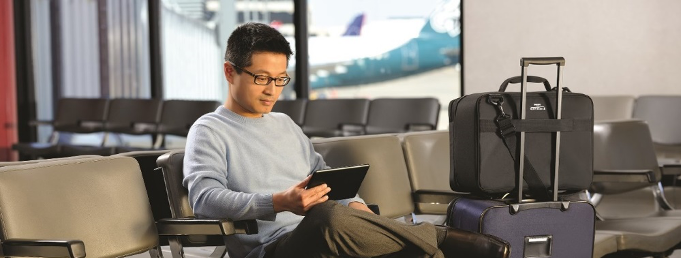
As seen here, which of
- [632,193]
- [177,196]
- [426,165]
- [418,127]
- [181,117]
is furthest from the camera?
[181,117]

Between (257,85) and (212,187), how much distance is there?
0.32m

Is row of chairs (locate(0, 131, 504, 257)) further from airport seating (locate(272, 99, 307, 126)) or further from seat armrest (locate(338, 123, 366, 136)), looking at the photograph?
airport seating (locate(272, 99, 307, 126))

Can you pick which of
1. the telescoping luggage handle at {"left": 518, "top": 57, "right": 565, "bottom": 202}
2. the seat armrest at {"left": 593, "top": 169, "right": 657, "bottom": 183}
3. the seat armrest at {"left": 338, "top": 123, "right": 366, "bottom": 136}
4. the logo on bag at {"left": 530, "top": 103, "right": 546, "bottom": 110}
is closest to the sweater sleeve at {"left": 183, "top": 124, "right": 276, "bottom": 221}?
the telescoping luggage handle at {"left": 518, "top": 57, "right": 565, "bottom": 202}

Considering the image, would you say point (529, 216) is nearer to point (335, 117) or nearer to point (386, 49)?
point (335, 117)

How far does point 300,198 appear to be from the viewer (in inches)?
85.7

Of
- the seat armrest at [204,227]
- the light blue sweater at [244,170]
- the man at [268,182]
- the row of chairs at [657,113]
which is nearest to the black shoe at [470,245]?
the man at [268,182]

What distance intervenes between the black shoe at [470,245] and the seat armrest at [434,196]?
67cm

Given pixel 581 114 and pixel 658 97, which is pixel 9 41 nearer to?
pixel 658 97

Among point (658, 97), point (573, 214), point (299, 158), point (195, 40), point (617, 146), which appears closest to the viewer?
point (299, 158)

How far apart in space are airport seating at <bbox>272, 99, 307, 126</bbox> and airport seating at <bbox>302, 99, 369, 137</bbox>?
0.15 ft

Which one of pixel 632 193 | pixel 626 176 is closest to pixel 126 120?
pixel 632 193

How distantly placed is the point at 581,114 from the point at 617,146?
1.20 metres

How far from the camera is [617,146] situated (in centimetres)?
391

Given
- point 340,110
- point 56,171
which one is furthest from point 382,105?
point 56,171
